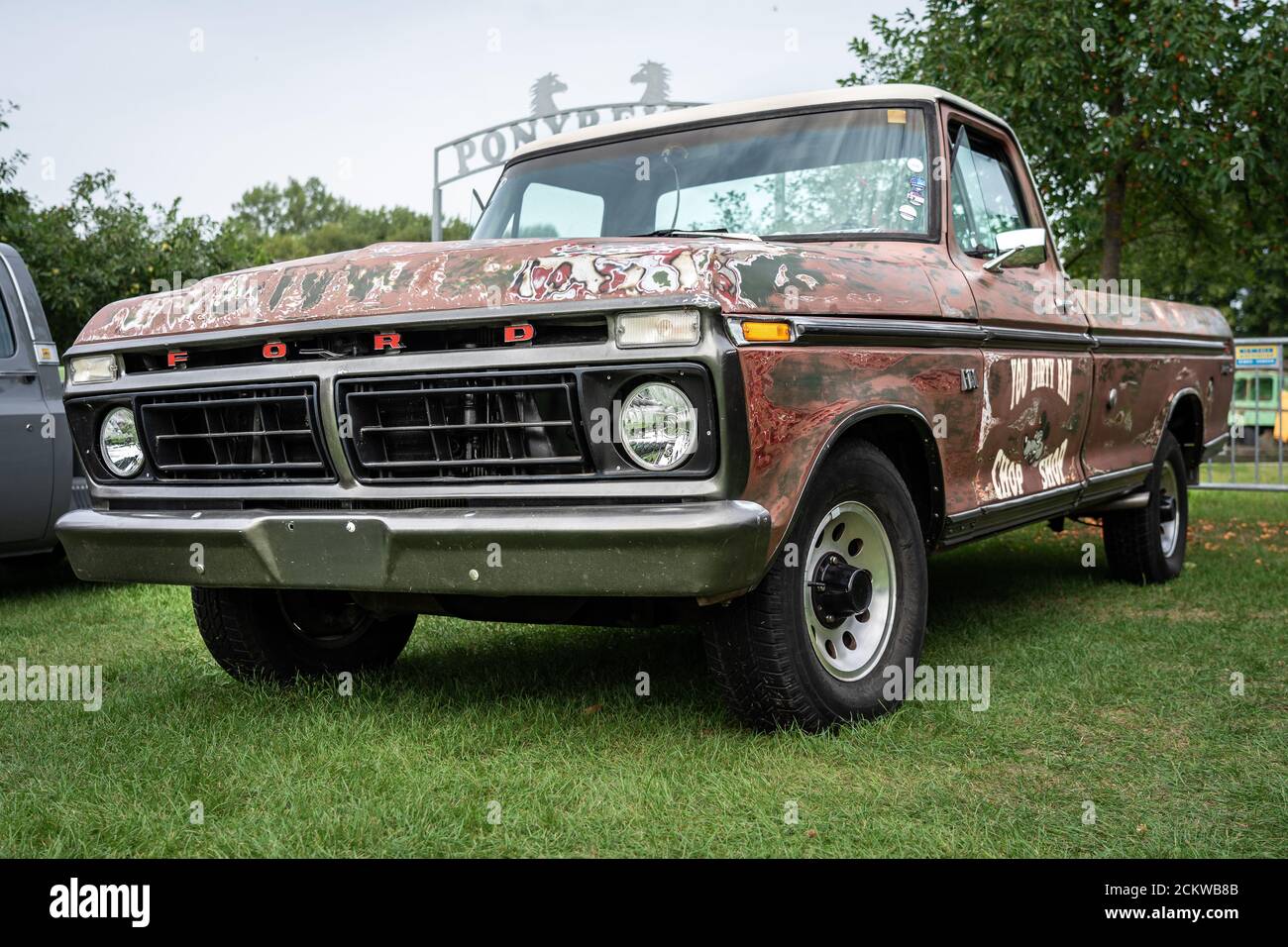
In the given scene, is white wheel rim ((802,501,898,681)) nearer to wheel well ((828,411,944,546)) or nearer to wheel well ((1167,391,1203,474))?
wheel well ((828,411,944,546))

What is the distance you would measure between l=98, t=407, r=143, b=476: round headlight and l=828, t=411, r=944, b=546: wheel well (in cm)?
230

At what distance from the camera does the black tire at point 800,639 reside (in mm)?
3303

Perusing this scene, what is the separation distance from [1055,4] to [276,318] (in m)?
7.23

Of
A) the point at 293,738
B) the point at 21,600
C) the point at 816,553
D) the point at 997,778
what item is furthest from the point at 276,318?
the point at 21,600

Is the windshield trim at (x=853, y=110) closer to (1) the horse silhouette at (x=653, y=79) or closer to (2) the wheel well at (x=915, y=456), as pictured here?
(2) the wheel well at (x=915, y=456)

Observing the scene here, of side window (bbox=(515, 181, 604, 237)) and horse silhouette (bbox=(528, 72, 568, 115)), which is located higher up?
horse silhouette (bbox=(528, 72, 568, 115))

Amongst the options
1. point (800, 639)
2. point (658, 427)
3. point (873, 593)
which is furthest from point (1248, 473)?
point (658, 427)

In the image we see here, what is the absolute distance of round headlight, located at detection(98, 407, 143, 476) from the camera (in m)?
3.88

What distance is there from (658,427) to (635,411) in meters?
0.07

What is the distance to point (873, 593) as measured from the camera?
12.6ft

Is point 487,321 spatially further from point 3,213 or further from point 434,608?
point 3,213

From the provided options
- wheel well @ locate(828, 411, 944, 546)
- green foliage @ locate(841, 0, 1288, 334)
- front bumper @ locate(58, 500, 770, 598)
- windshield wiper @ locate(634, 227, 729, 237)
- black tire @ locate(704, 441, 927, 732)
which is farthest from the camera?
green foliage @ locate(841, 0, 1288, 334)

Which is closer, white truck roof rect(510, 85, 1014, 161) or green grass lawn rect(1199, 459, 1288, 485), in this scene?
white truck roof rect(510, 85, 1014, 161)

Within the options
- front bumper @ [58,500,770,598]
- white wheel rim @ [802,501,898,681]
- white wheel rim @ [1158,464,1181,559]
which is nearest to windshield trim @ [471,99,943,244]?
white wheel rim @ [802,501,898,681]
